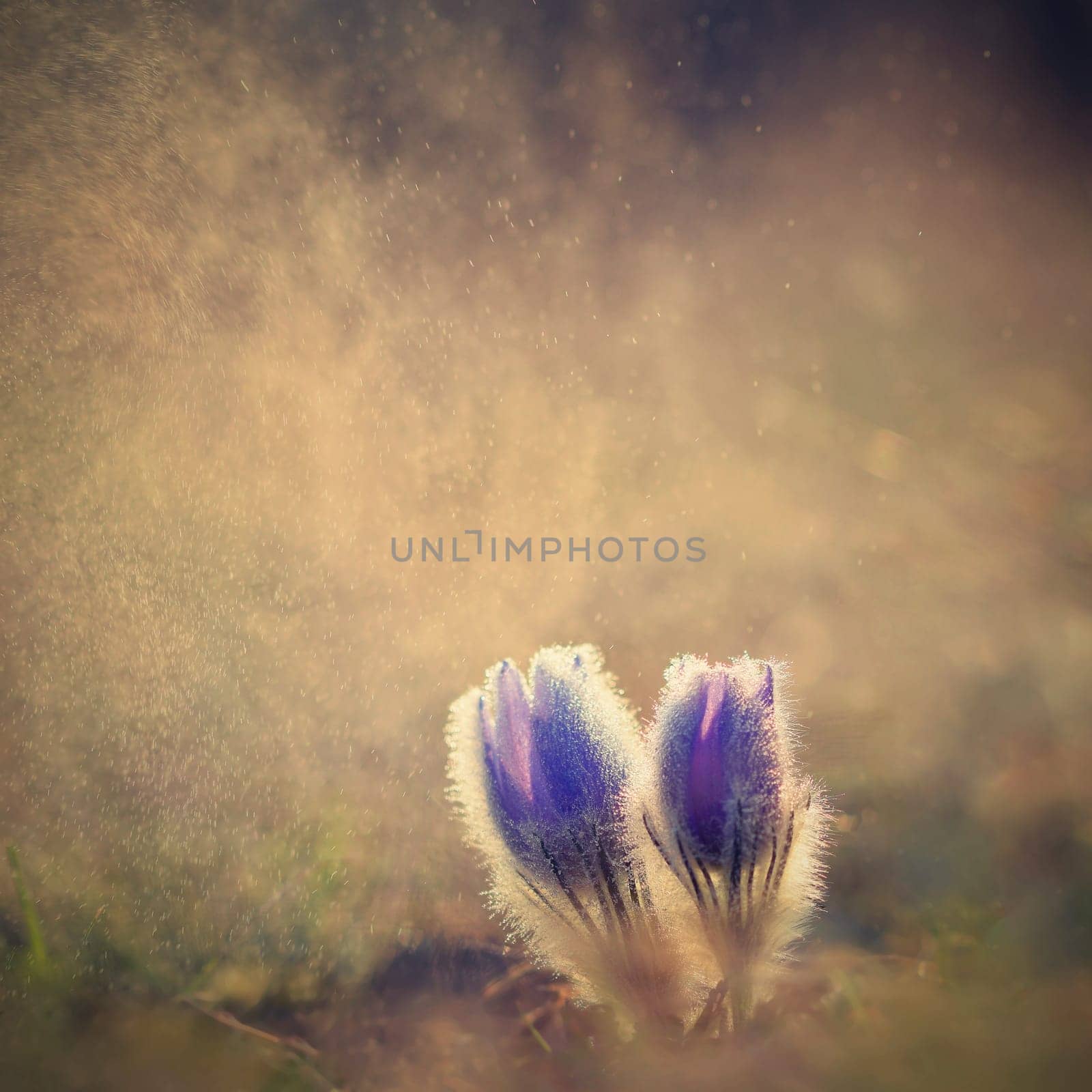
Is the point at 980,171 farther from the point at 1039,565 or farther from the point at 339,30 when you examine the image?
the point at 339,30

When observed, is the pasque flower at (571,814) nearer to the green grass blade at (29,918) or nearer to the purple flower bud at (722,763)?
the purple flower bud at (722,763)

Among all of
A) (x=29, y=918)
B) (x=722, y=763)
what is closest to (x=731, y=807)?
(x=722, y=763)

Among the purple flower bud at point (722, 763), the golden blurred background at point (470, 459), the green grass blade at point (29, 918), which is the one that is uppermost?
the golden blurred background at point (470, 459)

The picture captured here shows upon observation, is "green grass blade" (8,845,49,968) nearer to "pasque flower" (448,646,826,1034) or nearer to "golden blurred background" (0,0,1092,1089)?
"golden blurred background" (0,0,1092,1089)

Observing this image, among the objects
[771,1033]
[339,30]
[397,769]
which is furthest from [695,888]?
[339,30]

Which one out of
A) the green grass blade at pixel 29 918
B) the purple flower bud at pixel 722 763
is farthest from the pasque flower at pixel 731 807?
the green grass blade at pixel 29 918

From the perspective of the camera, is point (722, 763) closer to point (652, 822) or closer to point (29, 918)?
point (652, 822)

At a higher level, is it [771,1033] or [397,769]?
[397,769]
